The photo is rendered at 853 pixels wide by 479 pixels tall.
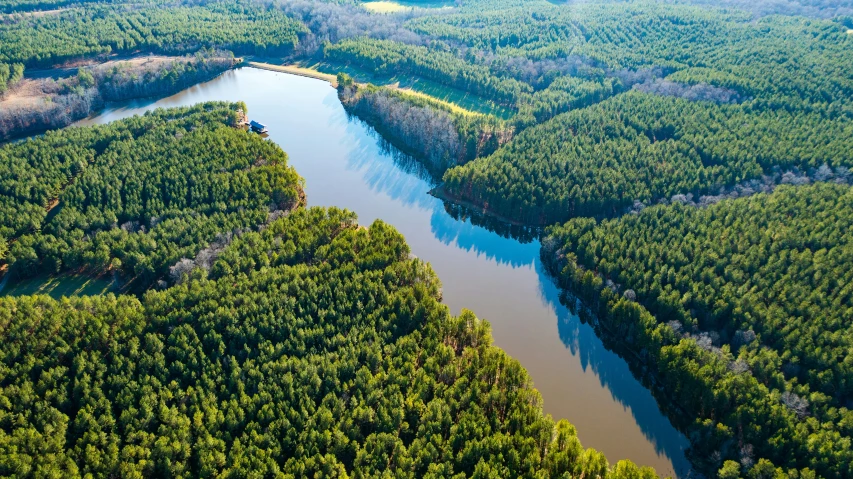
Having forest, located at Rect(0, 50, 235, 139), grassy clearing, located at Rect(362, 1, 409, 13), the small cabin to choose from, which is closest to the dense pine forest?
forest, located at Rect(0, 50, 235, 139)

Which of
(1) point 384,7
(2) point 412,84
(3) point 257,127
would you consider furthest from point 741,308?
(1) point 384,7

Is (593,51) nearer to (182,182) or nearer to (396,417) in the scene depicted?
(182,182)

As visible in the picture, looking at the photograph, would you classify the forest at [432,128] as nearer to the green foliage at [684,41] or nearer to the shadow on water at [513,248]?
the shadow on water at [513,248]

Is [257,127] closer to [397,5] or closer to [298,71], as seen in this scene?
[298,71]

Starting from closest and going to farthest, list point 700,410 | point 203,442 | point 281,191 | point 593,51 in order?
1. point 203,442
2. point 700,410
3. point 281,191
4. point 593,51

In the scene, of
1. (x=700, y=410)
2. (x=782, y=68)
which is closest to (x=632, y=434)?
(x=700, y=410)

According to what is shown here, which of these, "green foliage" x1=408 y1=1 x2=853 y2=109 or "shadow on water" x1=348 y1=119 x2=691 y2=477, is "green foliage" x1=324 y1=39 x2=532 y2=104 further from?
"shadow on water" x1=348 y1=119 x2=691 y2=477
